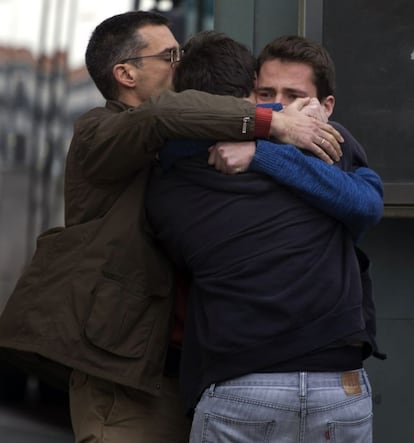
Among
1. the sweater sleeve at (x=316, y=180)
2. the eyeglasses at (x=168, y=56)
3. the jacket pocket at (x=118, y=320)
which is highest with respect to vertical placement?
the eyeglasses at (x=168, y=56)

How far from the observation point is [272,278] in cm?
253

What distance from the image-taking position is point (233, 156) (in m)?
2.59

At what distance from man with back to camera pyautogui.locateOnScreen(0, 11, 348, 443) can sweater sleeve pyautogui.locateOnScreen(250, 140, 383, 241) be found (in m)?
0.06

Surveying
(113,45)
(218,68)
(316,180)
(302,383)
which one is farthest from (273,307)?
(113,45)

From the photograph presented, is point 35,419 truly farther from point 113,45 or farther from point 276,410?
point 276,410

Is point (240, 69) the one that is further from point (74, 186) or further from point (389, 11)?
point (389, 11)

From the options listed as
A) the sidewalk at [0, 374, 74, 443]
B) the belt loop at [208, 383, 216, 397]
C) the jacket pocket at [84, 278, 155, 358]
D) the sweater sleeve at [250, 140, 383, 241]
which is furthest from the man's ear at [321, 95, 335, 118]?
the sidewalk at [0, 374, 74, 443]

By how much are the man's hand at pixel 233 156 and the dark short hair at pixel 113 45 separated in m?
0.69

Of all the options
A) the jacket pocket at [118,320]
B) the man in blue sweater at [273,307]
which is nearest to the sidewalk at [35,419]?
the jacket pocket at [118,320]

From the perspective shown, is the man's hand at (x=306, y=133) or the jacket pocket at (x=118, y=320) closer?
the man's hand at (x=306, y=133)

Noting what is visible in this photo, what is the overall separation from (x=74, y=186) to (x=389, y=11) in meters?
1.44

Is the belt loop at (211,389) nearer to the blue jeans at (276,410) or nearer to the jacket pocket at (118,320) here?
the blue jeans at (276,410)

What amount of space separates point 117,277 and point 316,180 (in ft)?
2.20

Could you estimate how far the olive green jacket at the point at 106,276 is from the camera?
9.12ft
